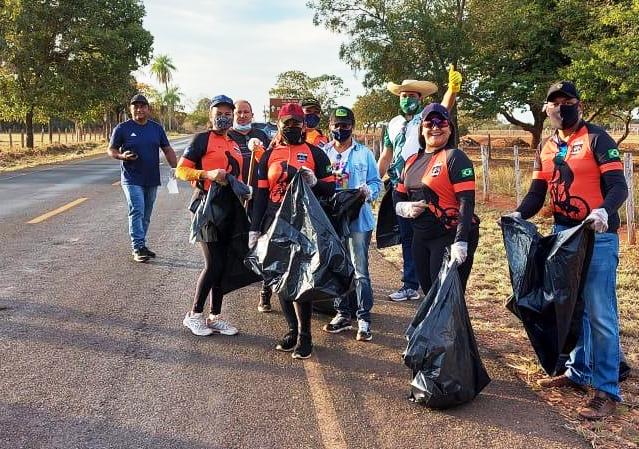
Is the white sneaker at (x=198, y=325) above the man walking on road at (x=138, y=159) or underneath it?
underneath

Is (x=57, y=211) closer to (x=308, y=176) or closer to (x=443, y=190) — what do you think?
(x=308, y=176)

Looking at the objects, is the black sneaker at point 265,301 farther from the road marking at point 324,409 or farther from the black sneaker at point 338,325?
the road marking at point 324,409

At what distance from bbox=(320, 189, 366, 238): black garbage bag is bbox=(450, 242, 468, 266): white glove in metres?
1.06

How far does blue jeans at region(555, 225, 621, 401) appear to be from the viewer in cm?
351

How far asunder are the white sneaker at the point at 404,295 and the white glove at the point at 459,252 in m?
2.20

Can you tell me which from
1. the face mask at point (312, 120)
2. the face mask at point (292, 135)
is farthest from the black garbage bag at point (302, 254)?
the face mask at point (312, 120)

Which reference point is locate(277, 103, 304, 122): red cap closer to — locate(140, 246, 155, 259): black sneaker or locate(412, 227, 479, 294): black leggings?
locate(412, 227, 479, 294): black leggings

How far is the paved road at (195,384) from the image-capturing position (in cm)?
314

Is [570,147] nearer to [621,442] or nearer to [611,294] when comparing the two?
[611,294]

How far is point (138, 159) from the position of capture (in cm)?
754

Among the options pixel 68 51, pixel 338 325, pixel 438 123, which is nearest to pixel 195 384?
pixel 338 325

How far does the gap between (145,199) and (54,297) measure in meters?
2.40

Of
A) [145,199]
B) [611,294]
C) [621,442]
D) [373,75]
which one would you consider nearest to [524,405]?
[621,442]

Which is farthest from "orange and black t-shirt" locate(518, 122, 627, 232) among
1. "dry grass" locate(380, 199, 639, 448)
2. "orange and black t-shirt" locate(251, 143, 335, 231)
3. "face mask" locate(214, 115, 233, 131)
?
"face mask" locate(214, 115, 233, 131)
